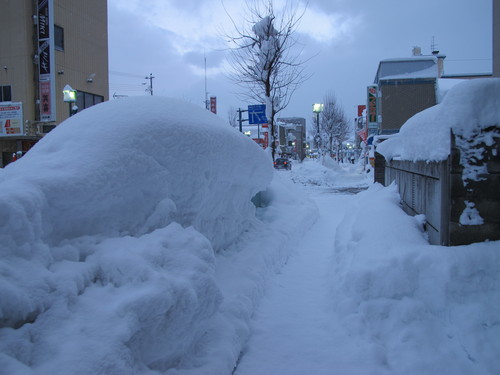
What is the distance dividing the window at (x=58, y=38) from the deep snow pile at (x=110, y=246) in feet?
72.9

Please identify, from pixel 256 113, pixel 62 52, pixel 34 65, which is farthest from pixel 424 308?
pixel 62 52

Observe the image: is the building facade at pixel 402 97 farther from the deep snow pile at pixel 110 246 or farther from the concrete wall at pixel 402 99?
the deep snow pile at pixel 110 246

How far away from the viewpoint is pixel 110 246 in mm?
2557

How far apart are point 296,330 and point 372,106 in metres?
20.1

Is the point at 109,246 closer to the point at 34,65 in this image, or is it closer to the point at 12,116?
the point at 12,116

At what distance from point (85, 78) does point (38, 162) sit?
24165 millimetres

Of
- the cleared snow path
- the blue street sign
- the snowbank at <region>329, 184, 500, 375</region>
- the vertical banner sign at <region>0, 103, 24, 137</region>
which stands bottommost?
the cleared snow path

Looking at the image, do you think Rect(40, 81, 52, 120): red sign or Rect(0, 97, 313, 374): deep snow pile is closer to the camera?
Rect(0, 97, 313, 374): deep snow pile

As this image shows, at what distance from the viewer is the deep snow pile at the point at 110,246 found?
1876 millimetres

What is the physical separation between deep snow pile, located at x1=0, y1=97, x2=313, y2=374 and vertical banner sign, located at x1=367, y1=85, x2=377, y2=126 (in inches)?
759

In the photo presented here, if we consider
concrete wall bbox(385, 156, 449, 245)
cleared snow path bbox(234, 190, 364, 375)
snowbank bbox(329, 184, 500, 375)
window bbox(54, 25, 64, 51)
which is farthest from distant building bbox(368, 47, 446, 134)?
window bbox(54, 25, 64, 51)

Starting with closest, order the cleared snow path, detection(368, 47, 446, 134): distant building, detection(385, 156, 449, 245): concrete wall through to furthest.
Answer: the cleared snow path < detection(385, 156, 449, 245): concrete wall < detection(368, 47, 446, 134): distant building

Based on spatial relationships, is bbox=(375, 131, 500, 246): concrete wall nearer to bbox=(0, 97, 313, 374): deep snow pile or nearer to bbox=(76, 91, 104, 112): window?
bbox=(0, 97, 313, 374): deep snow pile

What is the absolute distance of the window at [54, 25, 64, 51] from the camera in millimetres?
22109
